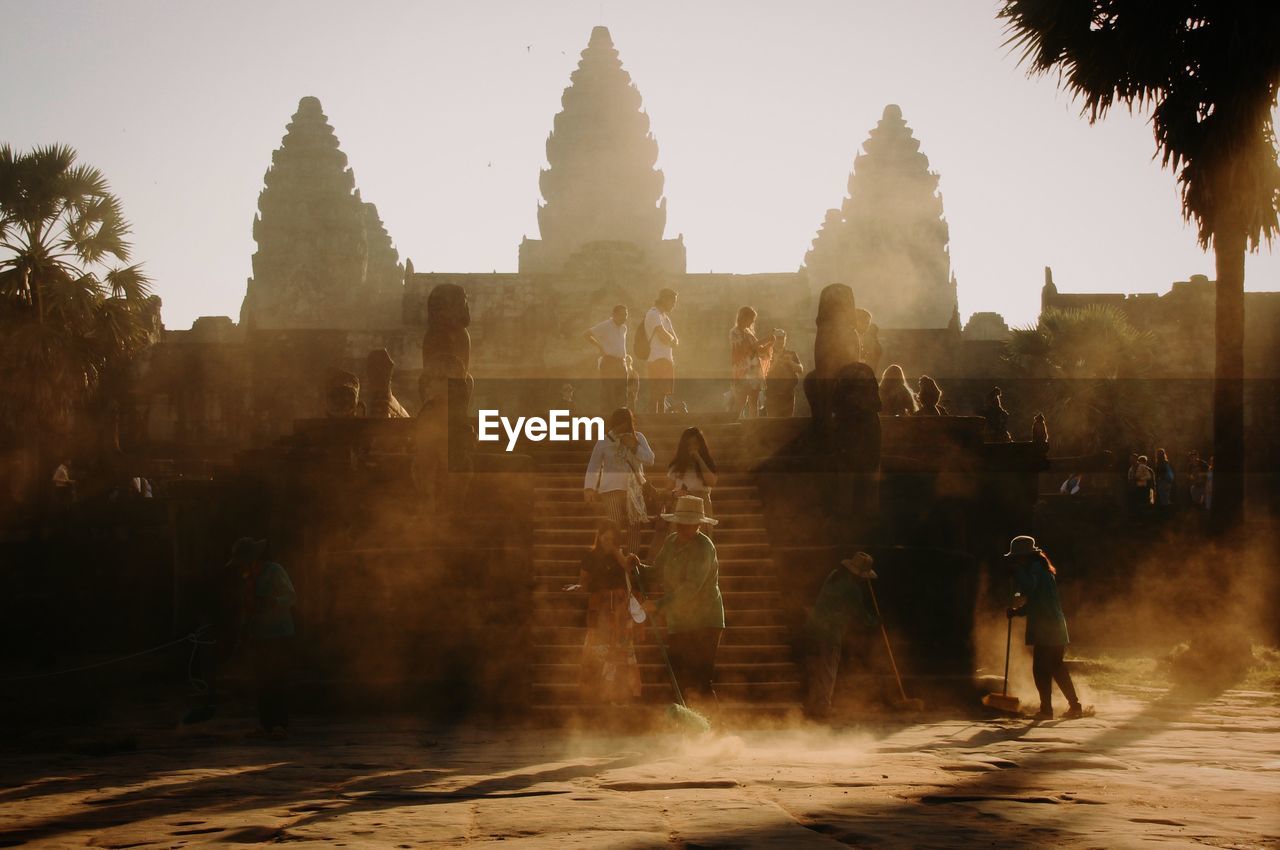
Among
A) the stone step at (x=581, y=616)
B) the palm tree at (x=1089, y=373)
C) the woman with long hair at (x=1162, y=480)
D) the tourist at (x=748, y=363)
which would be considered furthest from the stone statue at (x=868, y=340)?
the palm tree at (x=1089, y=373)

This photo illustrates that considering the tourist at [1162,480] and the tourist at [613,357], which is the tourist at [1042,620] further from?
the tourist at [1162,480]

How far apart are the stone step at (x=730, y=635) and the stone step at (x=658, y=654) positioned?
0.06 metres

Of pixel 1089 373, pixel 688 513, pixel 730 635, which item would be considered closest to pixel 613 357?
pixel 730 635

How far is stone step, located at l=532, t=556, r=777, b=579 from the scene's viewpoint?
1130 cm

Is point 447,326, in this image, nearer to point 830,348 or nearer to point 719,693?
point 830,348

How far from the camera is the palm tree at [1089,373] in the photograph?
29188 mm

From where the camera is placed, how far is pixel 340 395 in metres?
13.8

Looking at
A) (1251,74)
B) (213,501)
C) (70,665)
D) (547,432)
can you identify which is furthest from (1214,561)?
(70,665)

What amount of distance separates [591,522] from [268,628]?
3.25 metres

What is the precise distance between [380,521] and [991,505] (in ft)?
18.0

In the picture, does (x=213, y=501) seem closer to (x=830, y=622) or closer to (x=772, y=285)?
(x=830, y=622)

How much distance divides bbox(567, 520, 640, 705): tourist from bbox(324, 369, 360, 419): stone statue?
202 inches

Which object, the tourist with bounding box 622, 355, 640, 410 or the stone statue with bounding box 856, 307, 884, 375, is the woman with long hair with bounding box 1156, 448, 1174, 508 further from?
the tourist with bounding box 622, 355, 640, 410

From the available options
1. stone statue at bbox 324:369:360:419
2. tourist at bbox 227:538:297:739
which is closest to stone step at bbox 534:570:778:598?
tourist at bbox 227:538:297:739
